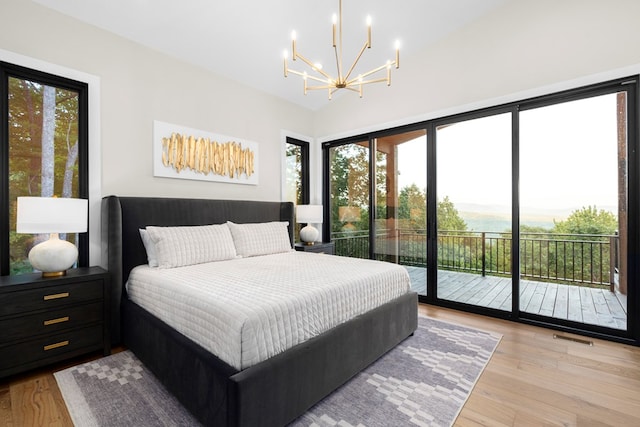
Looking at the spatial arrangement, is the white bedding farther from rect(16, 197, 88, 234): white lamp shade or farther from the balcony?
the balcony

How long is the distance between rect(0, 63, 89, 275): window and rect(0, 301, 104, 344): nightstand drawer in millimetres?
633

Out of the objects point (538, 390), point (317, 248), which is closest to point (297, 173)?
point (317, 248)

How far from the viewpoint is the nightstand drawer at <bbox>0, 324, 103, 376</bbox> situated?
1.90 meters

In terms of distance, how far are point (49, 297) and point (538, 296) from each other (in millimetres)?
4479

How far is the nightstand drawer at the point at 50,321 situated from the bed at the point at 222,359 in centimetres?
20

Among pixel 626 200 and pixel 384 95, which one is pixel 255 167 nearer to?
pixel 384 95

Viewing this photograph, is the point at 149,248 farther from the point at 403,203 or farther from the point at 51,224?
the point at 403,203

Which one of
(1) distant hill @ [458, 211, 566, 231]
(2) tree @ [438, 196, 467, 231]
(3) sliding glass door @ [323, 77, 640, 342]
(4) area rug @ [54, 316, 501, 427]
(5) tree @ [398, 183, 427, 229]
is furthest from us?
(5) tree @ [398, 183, 427, 229]

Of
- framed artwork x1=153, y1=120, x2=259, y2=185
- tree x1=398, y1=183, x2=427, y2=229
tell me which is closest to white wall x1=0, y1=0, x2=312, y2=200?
framed artwork x1=153, y1=120, x2=259, y2=185

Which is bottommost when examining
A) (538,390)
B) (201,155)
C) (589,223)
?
(538,390)

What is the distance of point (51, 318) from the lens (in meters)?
2.05

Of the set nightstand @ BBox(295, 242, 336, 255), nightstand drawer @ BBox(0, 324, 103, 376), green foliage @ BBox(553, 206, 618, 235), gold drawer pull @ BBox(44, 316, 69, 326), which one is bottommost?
nightstand drawer @ BBox(0, 324, 103, 376)

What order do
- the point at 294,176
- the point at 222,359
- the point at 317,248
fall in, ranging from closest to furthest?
1. the point at 222,359
2. the point at 317,248
3. the point at 294,176

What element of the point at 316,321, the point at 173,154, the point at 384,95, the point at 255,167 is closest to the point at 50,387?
the point at 316,321
